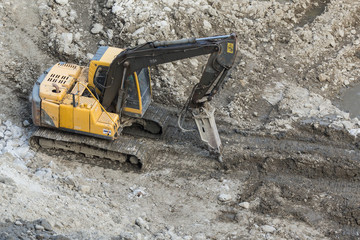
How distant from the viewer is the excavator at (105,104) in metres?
11.4

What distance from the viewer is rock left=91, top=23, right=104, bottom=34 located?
15.3 m

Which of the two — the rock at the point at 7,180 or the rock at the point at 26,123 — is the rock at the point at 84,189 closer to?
the rock at the point at 7,180

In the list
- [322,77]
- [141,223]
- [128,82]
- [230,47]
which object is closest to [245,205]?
[141,223]

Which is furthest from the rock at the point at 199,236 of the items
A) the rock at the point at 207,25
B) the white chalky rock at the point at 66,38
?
the rock at the point at 207,25

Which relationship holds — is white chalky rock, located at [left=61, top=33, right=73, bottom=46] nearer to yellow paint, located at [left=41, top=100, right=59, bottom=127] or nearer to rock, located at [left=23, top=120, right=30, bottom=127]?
rock, located at [left=23, top=120, right=30, bottom=127]

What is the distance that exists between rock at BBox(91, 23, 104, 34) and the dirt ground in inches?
1.1

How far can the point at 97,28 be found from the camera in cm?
1533

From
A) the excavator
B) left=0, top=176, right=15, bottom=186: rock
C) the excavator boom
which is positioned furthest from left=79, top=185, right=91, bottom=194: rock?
the excavator boom

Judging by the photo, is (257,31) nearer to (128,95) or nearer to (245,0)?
(245,0)

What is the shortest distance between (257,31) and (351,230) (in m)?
7.78

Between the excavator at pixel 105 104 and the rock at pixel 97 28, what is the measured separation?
295cm

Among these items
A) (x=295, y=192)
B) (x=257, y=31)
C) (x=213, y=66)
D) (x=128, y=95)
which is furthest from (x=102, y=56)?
(x=257, y=31)

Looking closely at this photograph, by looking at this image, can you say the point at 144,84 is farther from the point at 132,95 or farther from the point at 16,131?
the point at 16,131

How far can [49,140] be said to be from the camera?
12219 millimetres
